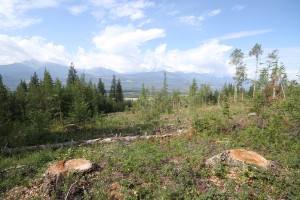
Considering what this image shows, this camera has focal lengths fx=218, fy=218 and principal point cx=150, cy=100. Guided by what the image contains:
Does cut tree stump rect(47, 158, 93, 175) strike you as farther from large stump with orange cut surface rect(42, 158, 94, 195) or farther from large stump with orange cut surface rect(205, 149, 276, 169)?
large stump with orange cut surface rect(205, 149, 276, 169)

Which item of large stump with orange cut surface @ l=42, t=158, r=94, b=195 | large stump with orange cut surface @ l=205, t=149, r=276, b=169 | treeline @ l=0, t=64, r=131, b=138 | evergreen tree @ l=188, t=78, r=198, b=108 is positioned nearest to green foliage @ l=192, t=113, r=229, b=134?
large stump with orange cut surface @ l=205, t=149, r=276, b=169

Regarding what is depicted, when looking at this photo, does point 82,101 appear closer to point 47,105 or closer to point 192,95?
point 47,105

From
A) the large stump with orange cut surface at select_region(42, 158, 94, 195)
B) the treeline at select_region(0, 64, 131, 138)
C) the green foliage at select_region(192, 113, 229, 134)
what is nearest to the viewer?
the large stump with orange cut surface at select_region(42, 158, 94, 195)

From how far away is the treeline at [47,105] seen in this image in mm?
20484

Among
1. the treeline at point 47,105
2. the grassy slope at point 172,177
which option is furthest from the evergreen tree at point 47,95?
the grassy slope at point 172,177

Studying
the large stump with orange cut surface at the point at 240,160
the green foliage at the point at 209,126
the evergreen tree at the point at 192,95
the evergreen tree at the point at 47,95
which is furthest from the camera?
the evergreen tree at the point at 192,95

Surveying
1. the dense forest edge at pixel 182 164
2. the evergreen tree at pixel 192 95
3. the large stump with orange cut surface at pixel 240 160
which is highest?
the large stump with orange cut surface at pixel 240 160

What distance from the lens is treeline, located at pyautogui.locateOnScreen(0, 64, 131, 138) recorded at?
20.5 meters

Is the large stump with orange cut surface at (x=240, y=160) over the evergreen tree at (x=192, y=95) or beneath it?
over

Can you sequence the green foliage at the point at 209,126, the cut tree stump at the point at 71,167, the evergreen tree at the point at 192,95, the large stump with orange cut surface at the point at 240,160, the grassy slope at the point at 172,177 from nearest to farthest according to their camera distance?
the grassy slope at the point at 172,177
the cut tree stump at the point at 71,167
the large stump with orange cut surface at the point at 240,160
the green foliage at the point at 209,126
the evergreen tree at the point at 192,95

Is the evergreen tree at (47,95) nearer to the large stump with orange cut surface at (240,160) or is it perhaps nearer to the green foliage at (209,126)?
the green foliage at (209,126)

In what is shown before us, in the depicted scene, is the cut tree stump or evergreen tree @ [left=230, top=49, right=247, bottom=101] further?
evergreen tree @ [left=230, top=49, right=247, bottom=101]

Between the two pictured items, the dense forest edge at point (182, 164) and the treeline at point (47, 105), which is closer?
the dense forest edge at point (182, 164)

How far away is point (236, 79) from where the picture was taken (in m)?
63.8
